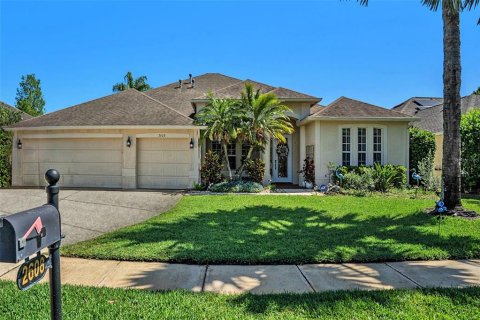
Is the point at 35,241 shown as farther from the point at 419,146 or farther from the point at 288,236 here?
the point at 419,146

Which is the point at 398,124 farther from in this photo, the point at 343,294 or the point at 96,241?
the point at 96,241

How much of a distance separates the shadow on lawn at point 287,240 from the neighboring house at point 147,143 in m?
6.44

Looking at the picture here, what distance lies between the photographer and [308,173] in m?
16.0

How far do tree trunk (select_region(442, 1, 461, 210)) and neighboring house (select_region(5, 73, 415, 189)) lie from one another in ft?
19.5

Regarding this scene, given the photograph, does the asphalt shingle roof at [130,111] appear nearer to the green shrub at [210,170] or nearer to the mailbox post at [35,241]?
the green shrub at [210,170]

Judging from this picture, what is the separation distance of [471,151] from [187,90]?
671 inches

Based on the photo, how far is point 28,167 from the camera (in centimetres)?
1502

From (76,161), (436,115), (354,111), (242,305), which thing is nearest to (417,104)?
(436,115)

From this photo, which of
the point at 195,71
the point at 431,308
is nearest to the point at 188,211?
the point at 431,308

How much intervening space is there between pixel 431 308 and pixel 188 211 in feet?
23.0

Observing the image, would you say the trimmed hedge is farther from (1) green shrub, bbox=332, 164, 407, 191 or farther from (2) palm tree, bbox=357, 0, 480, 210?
(2) palm tree, bbox=357, 0, 480, 210

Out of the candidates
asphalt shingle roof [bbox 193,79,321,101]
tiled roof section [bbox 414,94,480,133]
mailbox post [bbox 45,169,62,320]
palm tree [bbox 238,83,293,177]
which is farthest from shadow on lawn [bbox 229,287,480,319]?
tiled roof section [bbox 414,94,480,133]

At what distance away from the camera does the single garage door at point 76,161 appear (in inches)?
578

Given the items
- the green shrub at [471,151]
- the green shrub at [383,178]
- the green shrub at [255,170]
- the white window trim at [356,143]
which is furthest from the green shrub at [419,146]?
the green shrub at [255,170]
